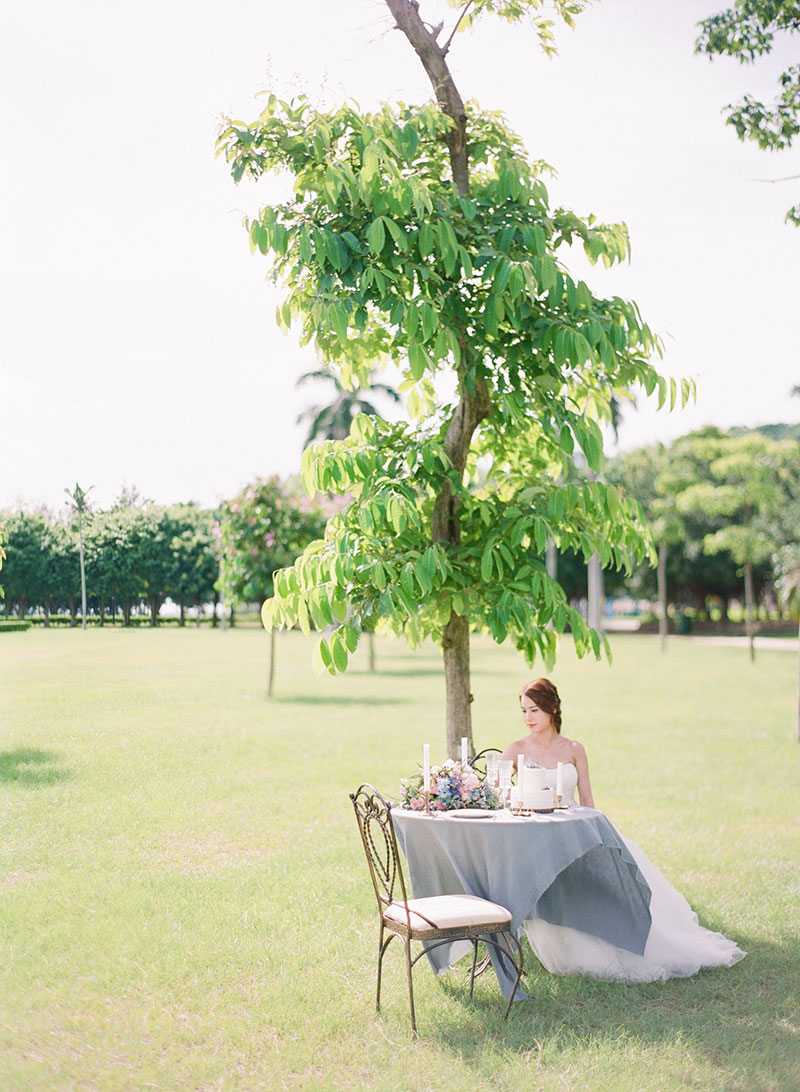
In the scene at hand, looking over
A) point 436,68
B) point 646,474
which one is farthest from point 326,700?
point 646,474

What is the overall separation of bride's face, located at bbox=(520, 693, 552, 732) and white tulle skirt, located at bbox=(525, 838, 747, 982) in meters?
0.48

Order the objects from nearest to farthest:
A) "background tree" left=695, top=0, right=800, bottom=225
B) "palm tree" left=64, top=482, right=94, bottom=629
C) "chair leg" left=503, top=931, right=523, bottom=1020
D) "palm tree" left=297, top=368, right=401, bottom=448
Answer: "chair leg" left=503, top=931, right=523, bottom=1020 < "palm tree" left=64, top=482, right=94, bottom=629 < "background tree" left=695, top=0, right=800, bottom=225 < "palm tree" left=297, top=368, right=401, bottom=448

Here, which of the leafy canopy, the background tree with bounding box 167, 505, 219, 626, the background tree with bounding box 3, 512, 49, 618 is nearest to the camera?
the leafy canopy

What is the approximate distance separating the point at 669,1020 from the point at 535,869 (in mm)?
647

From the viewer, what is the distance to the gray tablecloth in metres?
3.38

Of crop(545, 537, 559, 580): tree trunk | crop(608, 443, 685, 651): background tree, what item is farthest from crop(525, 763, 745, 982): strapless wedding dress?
crop(608, 443, 685, 651): background tree

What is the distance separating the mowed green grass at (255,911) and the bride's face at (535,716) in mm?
866

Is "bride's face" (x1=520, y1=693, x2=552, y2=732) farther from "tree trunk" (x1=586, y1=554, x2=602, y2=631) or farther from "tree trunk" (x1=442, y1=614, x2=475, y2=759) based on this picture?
"tree trunk" (x1=586, y1=554, x2=602, y2=631)

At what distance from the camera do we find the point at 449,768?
3605mm

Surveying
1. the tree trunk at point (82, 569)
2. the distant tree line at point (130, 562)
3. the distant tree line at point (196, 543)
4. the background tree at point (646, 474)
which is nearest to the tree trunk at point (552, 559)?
the background tree at point (646, 474)

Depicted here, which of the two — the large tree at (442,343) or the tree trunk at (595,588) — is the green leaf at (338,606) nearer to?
the large tree at (442,343)

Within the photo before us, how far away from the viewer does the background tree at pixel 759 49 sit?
19.7ft

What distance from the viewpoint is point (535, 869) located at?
3.39 metres

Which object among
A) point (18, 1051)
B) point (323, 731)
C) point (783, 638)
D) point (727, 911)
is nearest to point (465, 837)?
point (18, 1051)
